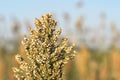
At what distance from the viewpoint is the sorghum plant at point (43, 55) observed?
14.6 feet

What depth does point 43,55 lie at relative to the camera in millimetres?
4445

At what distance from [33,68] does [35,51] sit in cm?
18

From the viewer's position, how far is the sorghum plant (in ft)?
14.6

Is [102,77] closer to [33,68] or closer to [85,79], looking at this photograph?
[85,79]

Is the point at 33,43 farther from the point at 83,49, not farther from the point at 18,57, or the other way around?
the point at 83,49

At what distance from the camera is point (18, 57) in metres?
4.52

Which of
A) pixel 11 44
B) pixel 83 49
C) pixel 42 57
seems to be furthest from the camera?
pixel 11 44

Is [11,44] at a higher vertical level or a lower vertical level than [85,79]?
higher

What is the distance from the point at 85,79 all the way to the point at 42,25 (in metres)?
22.6

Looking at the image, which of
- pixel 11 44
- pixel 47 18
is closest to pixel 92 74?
pixel 11 44

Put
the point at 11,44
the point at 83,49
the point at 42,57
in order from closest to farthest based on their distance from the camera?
the point at 42,57
the point at 83,49
the point at 11,44

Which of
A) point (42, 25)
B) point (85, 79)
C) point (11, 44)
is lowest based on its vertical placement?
point (42, 25)

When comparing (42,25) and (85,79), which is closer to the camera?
(42,25)

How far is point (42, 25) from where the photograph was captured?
4539mm
